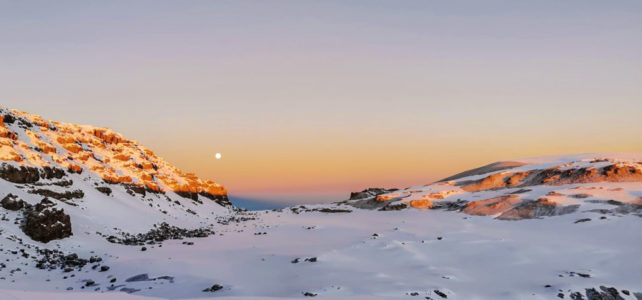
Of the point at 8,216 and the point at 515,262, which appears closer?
the point at 515,262

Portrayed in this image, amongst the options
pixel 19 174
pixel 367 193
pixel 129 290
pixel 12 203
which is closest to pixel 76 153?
pixel 19 174

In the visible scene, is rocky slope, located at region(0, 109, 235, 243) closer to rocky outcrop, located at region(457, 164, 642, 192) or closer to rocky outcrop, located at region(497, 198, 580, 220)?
rocky outcrop, located at region(497, 198, 580, 220)

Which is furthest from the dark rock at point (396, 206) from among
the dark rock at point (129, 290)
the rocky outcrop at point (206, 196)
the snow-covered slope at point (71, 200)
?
the dark rock at point (129, 290)

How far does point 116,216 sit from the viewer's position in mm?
→ 45438

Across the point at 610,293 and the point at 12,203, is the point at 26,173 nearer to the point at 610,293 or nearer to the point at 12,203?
the point at 12,203

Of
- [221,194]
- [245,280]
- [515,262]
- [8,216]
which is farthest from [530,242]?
[221,194]

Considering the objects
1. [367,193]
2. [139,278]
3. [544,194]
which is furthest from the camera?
[367,193]

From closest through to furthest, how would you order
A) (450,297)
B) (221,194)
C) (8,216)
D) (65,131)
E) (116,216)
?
1. (450,297)
2. (8,216)
3. (116,216)
4. (65,131)
5. (221,194)

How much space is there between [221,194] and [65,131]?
71449 millimetres

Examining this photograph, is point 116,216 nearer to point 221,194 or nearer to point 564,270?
point 564,270

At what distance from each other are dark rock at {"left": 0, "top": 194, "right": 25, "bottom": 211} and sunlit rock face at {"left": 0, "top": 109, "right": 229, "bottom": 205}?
6850mm

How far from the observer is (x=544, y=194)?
57500 millimetres

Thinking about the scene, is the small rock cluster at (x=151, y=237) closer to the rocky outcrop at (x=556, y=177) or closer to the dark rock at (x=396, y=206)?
the dark rock at (x=396, y=206)

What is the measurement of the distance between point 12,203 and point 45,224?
495 cm
